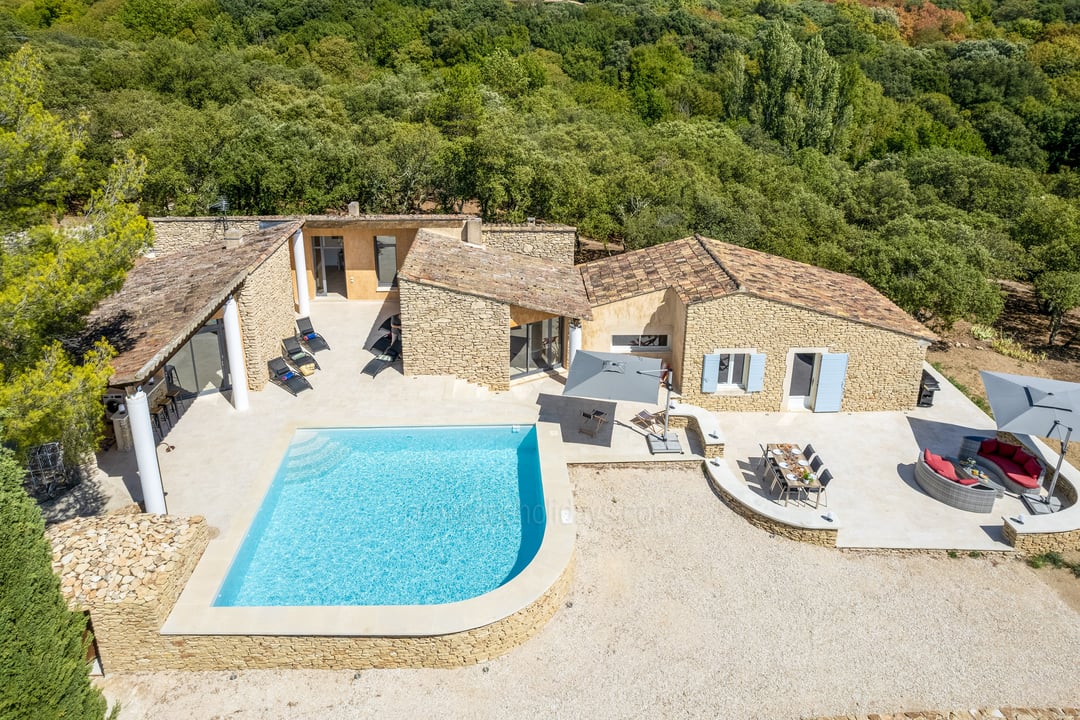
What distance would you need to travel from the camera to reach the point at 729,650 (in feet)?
42.5

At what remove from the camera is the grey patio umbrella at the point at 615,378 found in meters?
17.2

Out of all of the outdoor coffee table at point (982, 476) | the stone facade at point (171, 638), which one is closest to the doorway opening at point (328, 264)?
the stone facade at point (171, 638)

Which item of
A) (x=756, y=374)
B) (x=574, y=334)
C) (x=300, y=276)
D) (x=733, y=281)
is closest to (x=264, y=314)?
(x=300, y=276)

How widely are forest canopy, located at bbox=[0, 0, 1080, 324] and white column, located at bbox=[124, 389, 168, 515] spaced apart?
13.9ft

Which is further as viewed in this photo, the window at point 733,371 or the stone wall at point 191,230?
the stone wall at point 191,230

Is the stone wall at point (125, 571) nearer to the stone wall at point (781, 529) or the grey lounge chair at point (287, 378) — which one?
the grey lounge chair at point (287, 378)

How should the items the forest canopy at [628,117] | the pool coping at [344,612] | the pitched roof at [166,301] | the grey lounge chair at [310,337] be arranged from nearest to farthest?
the pool coping at [344,612], the pitched roof at [166,301], the grey lounge chair at [310,337], the forest canopy at [628,117]

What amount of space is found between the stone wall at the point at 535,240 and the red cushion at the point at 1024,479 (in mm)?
14745

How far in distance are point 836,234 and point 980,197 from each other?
13.5 m

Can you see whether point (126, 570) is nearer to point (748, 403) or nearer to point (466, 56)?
point (748, 403)

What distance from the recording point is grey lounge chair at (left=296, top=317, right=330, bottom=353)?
2205cm

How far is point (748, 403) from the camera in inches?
817

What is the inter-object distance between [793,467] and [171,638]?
13.2 metres

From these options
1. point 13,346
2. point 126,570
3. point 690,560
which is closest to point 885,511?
point 690,560
